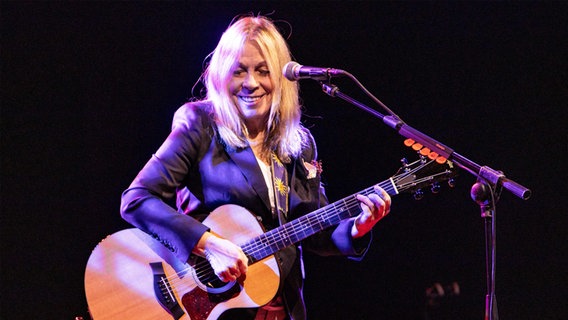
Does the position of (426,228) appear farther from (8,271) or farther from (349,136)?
(8,271)

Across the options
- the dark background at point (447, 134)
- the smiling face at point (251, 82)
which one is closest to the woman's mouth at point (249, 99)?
the smiling face at point (251, 82)

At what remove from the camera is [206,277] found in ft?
9.73

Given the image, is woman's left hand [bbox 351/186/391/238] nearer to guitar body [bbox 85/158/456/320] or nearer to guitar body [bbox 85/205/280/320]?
guitar body [bbox 85/158/456/320]

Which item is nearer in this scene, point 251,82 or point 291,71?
point 291,71

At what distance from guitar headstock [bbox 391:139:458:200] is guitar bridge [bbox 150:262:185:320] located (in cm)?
119

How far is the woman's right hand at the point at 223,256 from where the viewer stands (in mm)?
2854

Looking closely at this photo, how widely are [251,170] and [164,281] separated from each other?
2.25 feet

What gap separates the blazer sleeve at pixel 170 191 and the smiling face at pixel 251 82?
215mm

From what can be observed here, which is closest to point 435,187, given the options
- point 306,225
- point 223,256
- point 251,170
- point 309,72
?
point 306,225

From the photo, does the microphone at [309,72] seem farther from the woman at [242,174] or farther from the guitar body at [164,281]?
the guitar body at [164,281]

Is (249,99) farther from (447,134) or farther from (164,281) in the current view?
(447,134)

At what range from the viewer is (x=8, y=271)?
3.72 metres

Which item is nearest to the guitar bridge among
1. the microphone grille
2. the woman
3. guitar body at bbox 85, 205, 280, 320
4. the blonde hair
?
guitar body at bbox 85, 205, 280, 320

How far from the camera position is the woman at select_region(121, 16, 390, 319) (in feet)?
9.62
